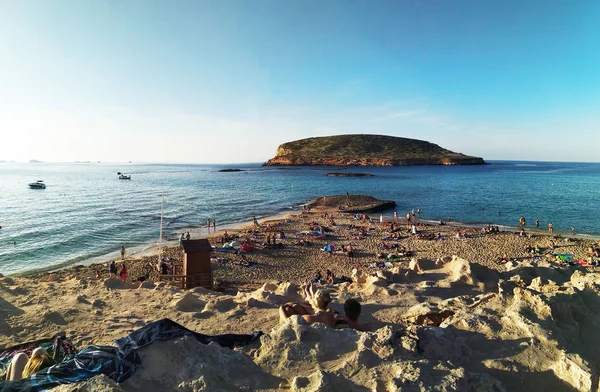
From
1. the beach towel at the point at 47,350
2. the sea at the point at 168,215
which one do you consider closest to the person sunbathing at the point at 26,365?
the beach towel at the point at 47,350

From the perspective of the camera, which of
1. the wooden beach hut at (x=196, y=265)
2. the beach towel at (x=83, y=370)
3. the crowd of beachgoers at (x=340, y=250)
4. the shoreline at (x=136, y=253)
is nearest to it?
the beach towel at (x=83, y=370)

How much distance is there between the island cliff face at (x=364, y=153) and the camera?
151 meters

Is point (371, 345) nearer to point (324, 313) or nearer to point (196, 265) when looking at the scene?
point (324, 313)

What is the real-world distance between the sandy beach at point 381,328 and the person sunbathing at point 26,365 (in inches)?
61.2

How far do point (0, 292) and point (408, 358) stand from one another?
36.6 feet

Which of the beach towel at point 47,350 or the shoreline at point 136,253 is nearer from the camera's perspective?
the beach towel at point 47,350

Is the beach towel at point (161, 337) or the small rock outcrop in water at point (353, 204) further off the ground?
the beach towel at point (161, 337)

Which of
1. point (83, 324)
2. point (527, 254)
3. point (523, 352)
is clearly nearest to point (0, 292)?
point (83, 324)

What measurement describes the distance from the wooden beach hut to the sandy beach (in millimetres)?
2215

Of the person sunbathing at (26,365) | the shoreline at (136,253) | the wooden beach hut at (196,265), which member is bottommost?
the shoreline at (136,253)

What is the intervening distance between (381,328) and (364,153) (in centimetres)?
15780

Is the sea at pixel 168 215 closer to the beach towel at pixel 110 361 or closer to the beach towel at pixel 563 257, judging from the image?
the beach towel at pixel 563 257

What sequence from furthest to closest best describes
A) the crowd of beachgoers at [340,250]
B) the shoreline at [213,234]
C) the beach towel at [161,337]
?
the shoreline at [213,234] < the crowd of beachgoers at [340,250] < the beach towel at [161,337]

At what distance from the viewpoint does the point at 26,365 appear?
436cm
